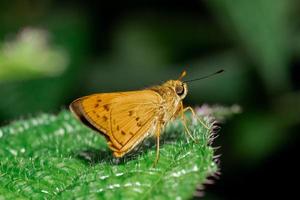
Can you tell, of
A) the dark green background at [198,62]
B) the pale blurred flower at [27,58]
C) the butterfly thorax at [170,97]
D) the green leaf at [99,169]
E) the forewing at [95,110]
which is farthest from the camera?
the dark green background at [198,62]

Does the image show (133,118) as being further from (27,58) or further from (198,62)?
(198,62)

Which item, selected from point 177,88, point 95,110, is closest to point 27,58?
point 177,88

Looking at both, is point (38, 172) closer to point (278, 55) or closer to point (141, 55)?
point (278, 55)

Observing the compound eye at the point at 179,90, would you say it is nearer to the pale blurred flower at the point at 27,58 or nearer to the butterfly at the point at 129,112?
the butterfly at the point at 129,112

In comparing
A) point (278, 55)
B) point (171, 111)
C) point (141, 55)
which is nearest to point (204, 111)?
point (171, 111)

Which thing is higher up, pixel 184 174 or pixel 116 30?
pixel 116 30

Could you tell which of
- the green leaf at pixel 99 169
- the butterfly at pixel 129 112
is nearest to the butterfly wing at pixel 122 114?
the butterfly at pixel 129 112
